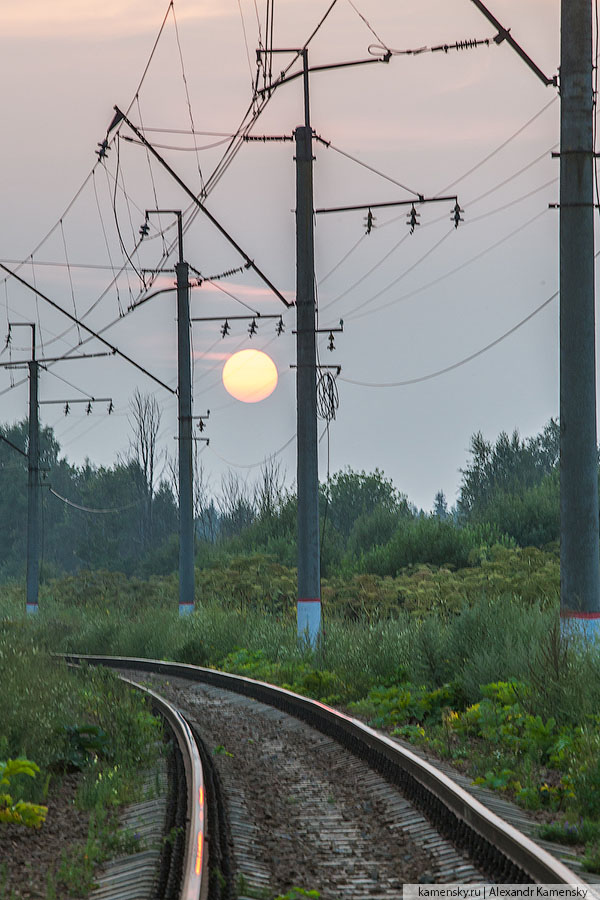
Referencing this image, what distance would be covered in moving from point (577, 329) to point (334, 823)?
7.52m

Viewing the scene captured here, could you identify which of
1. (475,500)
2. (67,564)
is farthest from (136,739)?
(67,564)

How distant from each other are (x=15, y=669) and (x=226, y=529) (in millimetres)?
65195

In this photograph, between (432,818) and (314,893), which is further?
(432,818)

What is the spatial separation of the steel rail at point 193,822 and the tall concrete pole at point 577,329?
4.89m

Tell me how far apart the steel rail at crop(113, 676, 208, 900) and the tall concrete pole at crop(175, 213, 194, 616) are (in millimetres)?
17890

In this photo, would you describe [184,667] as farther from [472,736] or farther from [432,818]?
[432,818]

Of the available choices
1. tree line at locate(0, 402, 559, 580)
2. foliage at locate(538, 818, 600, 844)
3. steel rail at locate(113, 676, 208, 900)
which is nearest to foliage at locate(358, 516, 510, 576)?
tree line at locate(0, 402, 559, 580)

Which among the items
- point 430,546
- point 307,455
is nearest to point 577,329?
point 307,455

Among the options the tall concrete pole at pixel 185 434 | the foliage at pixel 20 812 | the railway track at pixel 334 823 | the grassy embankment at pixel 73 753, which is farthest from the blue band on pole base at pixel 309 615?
the foliage at pixel 20 812

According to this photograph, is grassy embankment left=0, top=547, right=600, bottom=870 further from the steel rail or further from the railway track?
the steel rail

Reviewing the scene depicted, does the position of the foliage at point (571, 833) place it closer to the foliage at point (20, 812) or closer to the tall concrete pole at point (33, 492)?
the foliage at point (20, 812)

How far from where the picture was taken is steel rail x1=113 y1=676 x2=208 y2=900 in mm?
5687

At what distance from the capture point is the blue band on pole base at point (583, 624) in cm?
1205

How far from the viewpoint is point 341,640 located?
56.1 ft
